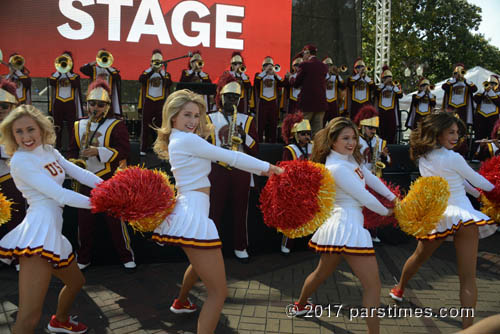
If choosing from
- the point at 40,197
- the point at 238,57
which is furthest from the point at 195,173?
the point at 238,57

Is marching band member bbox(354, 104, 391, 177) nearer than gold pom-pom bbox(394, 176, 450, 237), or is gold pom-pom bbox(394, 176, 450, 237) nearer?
gold pom-pom bbox(394, 176, 450, 237)

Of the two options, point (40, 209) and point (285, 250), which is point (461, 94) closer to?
point (285, 250)

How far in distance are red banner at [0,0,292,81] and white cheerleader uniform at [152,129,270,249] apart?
311 inches

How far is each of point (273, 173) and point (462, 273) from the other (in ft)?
5.30

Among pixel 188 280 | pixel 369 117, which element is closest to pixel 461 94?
pixel 369 117

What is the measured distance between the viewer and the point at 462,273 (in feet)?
9.05

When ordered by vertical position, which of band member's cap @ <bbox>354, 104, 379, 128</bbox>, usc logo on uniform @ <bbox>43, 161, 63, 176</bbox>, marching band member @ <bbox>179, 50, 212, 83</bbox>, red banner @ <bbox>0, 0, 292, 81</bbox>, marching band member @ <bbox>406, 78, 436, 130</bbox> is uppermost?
red banner @ <bbox>0, 0, 292, 81</bbox>

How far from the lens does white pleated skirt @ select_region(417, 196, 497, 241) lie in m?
2.81

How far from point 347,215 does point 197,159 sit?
42.9 inches

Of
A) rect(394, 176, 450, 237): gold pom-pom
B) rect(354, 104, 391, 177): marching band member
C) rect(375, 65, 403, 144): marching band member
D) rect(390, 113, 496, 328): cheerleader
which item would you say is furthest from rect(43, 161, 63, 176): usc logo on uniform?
rect(375, 65, 403, 144): marching band member

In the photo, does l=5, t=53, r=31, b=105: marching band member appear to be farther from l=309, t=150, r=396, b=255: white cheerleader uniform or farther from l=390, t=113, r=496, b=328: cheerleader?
l=390, t=113, r=496, b=328: cheerleader

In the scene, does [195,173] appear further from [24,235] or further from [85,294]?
[85,294]

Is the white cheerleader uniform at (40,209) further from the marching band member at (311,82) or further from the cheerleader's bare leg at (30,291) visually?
the marching band member at (311,82)

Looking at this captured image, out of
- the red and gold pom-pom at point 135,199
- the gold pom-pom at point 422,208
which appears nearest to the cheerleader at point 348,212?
the gold pom-pom at point 422,208
